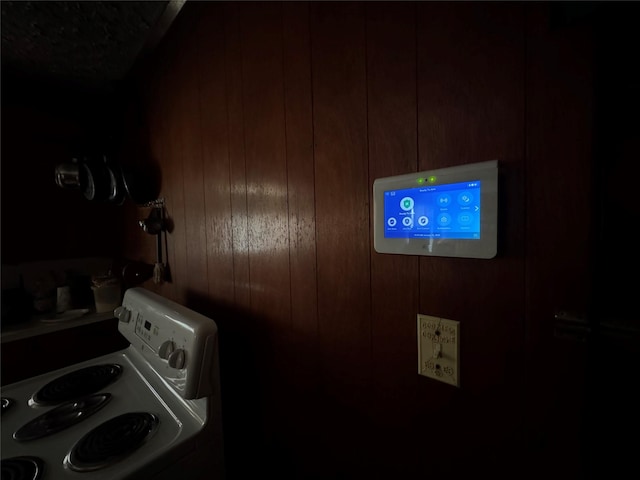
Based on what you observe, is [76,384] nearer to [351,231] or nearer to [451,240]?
[351,231]

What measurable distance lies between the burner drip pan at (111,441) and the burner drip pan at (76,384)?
0.27 metres

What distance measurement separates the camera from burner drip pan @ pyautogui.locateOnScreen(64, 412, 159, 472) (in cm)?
62

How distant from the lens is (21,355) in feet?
4.64

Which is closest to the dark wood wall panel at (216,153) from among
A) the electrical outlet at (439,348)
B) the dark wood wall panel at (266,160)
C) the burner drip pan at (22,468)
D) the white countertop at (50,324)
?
the dark wood wall panel at (266,160)

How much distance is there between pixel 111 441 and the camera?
68cm

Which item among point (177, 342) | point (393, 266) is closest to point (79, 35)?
point (177, 342)

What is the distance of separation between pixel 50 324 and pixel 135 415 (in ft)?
4.03

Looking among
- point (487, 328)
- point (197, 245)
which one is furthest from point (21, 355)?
point (487, 328)

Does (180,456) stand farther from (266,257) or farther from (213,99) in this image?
(213,99)

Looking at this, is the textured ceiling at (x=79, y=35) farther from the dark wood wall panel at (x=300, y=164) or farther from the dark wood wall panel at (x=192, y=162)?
the dark wood wall panel at (x=300, y=164)

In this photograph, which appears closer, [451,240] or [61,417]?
[451,240]

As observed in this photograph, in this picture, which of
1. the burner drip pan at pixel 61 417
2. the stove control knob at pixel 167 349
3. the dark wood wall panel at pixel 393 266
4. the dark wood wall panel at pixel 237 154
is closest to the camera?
the dark wood wall panel at pixel 393 266

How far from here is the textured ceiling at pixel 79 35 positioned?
1.09 m

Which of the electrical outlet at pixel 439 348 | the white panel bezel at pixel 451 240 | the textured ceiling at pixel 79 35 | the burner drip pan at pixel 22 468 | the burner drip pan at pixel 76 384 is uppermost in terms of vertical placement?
the textured ceiling at pixel 79 35
